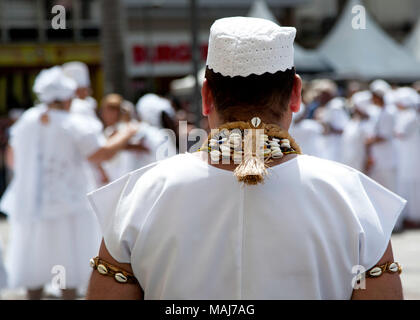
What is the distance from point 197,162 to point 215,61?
0.89 feet

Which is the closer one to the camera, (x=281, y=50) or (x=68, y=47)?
(x=281, y=50)

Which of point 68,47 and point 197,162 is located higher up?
point 197,162

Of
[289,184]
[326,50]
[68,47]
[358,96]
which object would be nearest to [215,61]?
[289,184]

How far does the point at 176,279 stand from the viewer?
2156 mm

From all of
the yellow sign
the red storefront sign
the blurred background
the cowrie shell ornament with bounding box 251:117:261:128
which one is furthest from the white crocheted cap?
the red storefront sign

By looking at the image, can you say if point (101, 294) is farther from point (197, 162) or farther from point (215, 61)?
point (215, 61)

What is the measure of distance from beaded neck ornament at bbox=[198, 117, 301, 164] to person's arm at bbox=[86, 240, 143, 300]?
37cm

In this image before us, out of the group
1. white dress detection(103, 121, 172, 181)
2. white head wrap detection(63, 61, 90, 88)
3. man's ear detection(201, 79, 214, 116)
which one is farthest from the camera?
white head wrap detection(63, 61, 90, 88)

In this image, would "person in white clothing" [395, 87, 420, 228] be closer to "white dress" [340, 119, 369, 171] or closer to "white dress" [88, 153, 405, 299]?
"white dress" [340, 119, 369, 171]

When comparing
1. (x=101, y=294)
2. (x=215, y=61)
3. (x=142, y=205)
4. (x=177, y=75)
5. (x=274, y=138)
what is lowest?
(x=177, y=75)

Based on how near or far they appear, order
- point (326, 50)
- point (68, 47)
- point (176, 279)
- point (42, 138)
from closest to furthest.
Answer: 1. point (176, 279)
2. point (42, 138)
3. point (326, 50)
4. point (68, 47)

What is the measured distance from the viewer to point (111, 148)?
694 centimetres

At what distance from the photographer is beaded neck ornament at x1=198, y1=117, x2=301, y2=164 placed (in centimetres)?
218

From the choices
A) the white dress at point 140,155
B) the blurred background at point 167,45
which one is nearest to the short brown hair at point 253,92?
the white dress at point 140,155
